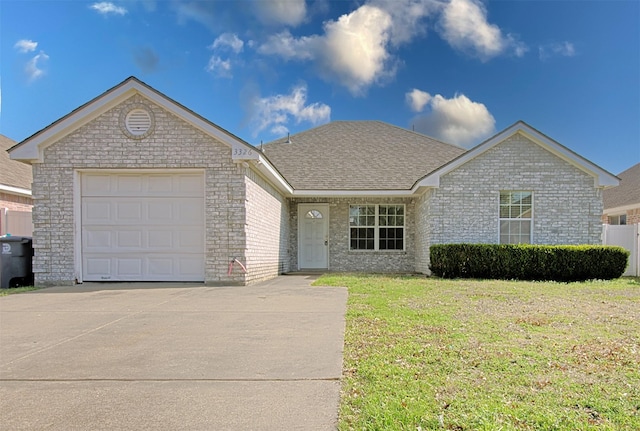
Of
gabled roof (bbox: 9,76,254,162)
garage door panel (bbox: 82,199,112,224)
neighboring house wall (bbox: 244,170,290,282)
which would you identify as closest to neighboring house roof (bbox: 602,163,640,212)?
neighboring house wall (bbox: 244,170,290,282)

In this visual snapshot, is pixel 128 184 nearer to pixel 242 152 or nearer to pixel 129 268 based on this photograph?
pixel 129 268

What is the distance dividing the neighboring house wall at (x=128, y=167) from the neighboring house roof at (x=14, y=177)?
574cm

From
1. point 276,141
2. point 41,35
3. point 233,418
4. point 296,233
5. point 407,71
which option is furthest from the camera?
point 276,141

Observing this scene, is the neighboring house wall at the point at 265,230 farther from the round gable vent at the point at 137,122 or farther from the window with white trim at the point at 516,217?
the window with white trim at the point at 516,217

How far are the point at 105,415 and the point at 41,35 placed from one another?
12.7 meters

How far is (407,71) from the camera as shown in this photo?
18375 mm

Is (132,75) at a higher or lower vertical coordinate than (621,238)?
higher

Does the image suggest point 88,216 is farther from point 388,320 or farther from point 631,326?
point 631,326

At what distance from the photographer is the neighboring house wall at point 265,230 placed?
417 inches

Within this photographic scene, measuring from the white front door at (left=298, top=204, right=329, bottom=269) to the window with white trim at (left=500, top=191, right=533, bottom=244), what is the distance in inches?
257

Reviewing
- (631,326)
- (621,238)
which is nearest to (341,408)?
(631,326)

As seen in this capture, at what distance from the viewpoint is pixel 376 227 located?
16.2m

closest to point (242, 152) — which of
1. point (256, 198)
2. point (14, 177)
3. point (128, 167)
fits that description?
point (256, 198)

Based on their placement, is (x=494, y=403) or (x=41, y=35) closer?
(x=494, y=403)
